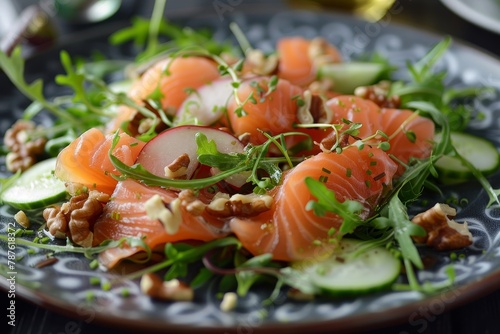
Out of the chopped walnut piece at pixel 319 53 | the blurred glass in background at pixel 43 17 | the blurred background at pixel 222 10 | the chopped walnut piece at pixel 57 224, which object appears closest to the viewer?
the chopped walnut piece at pixel 57 224

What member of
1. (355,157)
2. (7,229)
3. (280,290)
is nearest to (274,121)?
(355,157)

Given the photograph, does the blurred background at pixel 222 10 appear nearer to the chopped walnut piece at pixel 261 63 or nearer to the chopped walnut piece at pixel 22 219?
the chopped walnut piece at pixel 261 63

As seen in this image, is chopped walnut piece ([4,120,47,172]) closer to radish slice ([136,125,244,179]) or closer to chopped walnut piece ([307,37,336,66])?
radish slice ([136,125,244,179])

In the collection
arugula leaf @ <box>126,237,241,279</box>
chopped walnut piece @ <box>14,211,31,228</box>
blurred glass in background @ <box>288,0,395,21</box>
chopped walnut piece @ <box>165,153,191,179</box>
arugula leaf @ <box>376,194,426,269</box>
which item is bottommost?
blurred glass in background @ <box>288,0,395,21</box>

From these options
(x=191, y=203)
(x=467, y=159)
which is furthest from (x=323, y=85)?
(x=191, y=203)

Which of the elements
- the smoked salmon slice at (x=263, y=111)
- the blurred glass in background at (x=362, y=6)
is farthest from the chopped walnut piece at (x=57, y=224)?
the blurred glass in background at (x=362, y=6)

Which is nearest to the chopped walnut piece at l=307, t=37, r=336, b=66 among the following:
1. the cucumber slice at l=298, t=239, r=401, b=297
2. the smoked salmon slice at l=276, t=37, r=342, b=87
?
the smoked salmon slice at l=276, t=37, r=342, b=87

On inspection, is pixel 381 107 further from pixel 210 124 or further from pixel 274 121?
pixel 210 124
